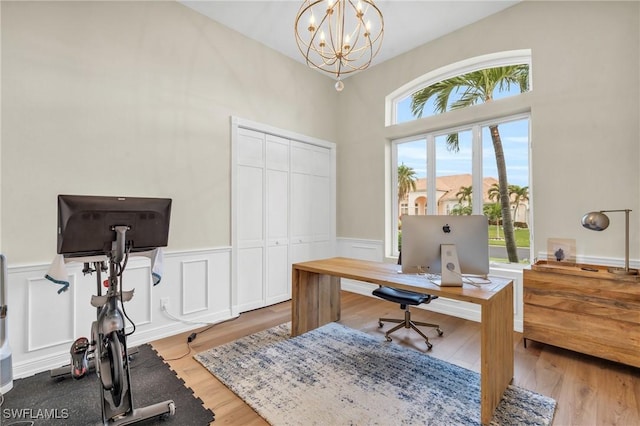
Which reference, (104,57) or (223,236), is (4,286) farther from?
(104,57)

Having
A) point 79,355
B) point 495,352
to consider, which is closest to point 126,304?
point 79,355

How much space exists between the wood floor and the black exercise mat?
99 millimetres

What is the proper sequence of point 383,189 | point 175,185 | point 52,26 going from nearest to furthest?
1. point 52,26
2. point 175,185
3. point 383,189

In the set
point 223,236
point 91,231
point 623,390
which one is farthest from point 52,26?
point 623,390

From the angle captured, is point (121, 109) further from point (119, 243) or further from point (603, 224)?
point (603, 224)

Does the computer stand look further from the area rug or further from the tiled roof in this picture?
the tiled roof

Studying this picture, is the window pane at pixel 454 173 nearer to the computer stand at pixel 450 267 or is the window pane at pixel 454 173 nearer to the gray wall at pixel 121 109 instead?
the computer stand at pixel 450 267

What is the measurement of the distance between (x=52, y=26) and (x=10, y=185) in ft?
4.27

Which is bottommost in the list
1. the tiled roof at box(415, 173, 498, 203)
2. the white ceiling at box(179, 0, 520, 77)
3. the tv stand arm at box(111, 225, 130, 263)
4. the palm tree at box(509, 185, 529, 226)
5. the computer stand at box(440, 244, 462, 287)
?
the computer stand at box(440, 244, 462, 287)

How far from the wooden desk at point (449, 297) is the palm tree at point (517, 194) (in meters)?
1.51

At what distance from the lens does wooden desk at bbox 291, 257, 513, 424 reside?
167 centimetres

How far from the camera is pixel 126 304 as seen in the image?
8.66ft

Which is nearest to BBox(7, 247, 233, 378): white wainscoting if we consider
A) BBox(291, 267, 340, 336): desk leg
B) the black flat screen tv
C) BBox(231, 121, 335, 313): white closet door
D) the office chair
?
BBox(231, 121, 335, 313): white closet door

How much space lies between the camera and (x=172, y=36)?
2955 mm
